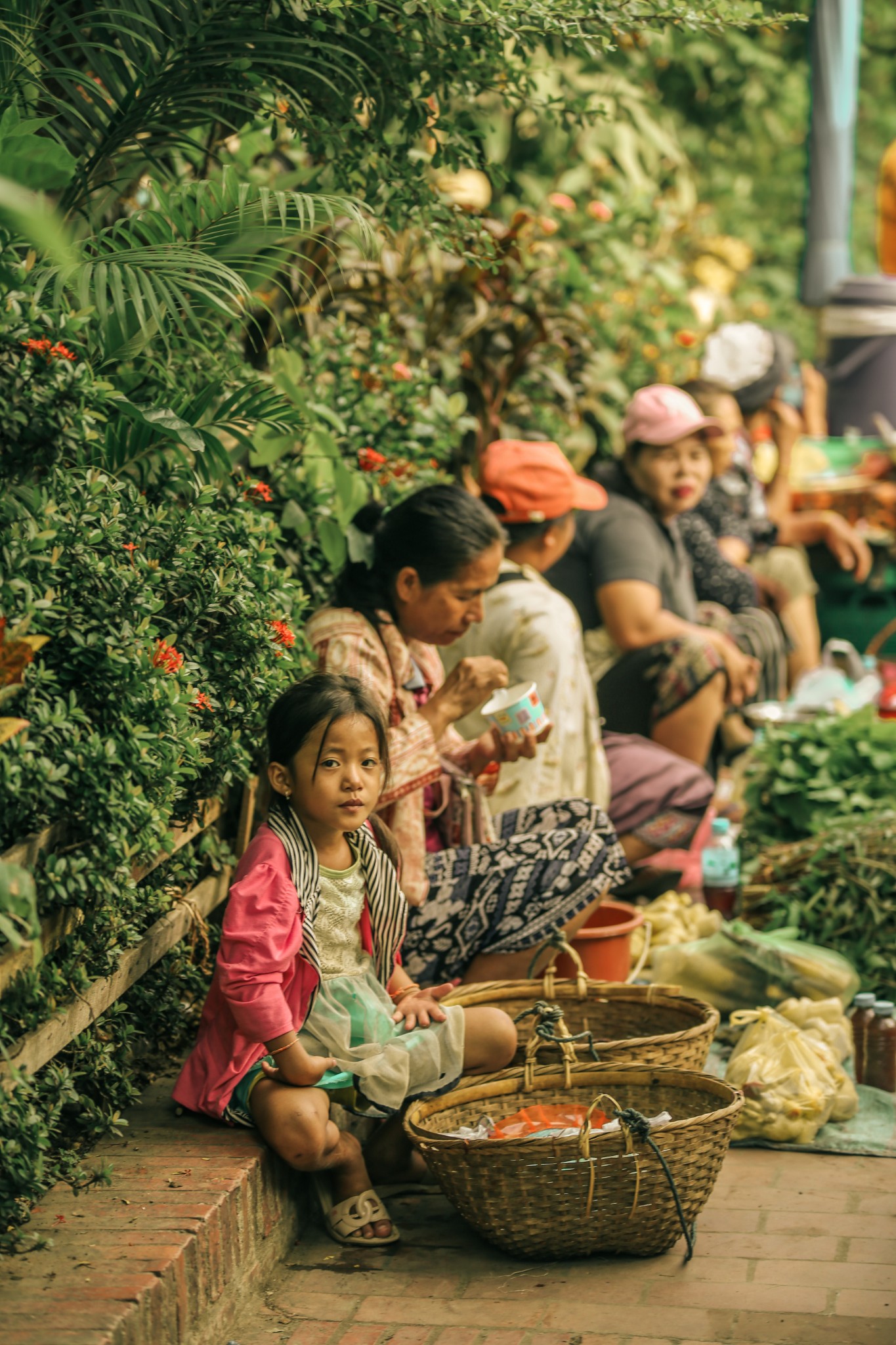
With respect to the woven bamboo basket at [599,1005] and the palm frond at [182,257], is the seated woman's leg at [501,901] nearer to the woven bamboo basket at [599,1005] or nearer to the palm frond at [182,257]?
the woven bamboo basket at [599,1005]

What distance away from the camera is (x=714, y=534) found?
7.52 m

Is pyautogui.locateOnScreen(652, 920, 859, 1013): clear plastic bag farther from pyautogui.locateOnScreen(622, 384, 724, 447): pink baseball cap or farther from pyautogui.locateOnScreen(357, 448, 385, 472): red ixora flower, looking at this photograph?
pyautogui.locateOnScreen(622, 384, 724, 447): pink baseball cap

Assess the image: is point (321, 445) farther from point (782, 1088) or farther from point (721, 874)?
point (721, 874)

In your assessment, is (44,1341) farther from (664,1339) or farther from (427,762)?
(427,762)

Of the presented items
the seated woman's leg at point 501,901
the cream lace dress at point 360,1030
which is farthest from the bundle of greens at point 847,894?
the cream lace dress at point 360,1030

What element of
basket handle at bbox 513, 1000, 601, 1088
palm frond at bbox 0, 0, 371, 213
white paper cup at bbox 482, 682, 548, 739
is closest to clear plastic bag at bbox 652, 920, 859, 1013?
white paper cup at bbox 482, 682, 548, 739

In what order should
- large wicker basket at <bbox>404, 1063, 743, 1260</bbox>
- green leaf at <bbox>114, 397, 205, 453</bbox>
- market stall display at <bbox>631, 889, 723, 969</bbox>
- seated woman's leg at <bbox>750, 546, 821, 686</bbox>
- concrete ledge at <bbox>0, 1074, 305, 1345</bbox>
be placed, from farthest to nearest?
seated woman's leg at <bbox>750, 546, 821, 686</bbox> < market stall display at <bbox>631, 889, 723, 969</bbox> < green leaf at <bbox>114, 397, 205, 453</bbox> < large wicker basket at <bbox>404, 1063, 743, 1260</bbox> < concrete ledge at <bbox>0, 1074, 305, 1345</bbox>

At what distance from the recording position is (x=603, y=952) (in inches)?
159

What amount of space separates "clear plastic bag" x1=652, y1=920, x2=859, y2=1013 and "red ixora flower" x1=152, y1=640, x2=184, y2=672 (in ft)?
7.16

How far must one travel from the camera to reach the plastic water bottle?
5.06 m

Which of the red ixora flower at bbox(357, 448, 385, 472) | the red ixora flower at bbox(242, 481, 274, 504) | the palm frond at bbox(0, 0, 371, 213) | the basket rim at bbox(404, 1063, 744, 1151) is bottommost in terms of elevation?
the basket rim at bbox(404, 1063, 744, 1151)

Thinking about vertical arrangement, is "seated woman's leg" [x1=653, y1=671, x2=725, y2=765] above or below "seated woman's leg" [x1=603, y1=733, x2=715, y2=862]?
above

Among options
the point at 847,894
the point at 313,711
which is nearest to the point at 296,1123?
the point at 313,711

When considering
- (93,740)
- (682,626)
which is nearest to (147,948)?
(93,740)
